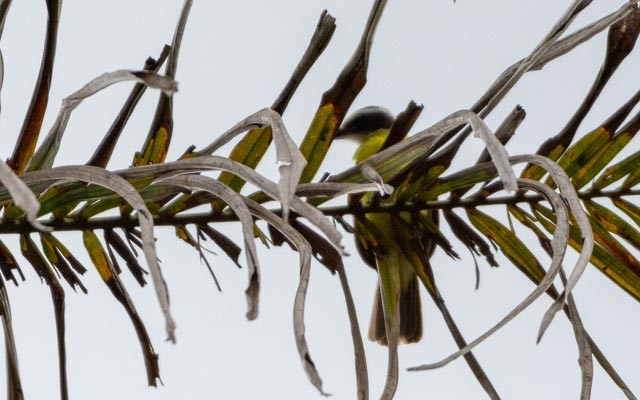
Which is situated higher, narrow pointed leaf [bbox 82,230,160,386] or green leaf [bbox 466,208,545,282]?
narrow pointed leaf [bbox 82,230,160,386]

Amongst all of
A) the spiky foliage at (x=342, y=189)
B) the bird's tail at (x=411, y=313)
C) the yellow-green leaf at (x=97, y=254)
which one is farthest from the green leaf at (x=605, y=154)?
the bird's tail at (x=411, y=313)

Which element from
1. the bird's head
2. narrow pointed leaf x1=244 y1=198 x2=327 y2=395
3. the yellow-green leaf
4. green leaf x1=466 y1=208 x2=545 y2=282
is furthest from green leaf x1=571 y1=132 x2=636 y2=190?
the bird's head

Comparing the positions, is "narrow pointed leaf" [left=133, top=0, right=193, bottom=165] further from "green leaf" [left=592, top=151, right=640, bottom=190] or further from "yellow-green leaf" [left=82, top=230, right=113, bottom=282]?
"green leaf" [left=592, top=151, right=640, bottom=190]

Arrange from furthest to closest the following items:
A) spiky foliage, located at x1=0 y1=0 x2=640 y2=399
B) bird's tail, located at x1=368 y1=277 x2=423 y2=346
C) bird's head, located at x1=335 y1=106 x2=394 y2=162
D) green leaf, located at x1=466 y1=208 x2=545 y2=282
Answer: bird's head, located at x1=335 y1=106 x2=394 y2=162, bird's tail, located at x1=368 y1=277 x2=423 y2=346, green leaf, located at x1=466 y1=208 x2=545 y2=282, spiky foliage, located at x1=0 y1=0 x2=640 y2=399

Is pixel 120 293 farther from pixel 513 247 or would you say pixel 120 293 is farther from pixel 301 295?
pixel 513 247

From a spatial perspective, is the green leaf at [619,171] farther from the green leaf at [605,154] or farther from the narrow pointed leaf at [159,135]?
the narrow pointed leaf at [159,135]

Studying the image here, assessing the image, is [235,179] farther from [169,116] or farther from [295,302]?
[295,302]

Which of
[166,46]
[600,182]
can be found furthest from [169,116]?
[600,182]

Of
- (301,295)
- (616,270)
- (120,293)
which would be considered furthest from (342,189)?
(616,270)
